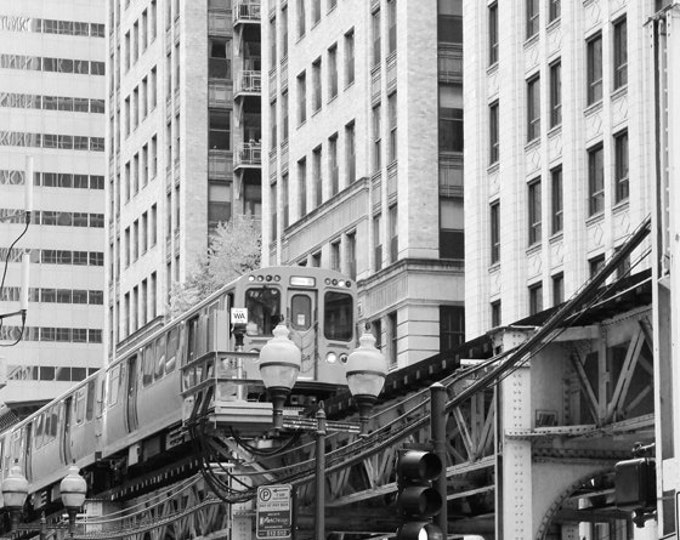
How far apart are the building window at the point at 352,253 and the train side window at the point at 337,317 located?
30882 millimetres

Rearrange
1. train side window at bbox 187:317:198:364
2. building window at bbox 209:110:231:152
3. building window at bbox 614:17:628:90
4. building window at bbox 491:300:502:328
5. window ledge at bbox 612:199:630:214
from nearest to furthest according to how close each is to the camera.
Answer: train side window at bbox 187:317:198:364 < window ledge at bbox 612:199:630:214 < building window at bbox 614:17:628:90 < building window at bbox 491:300:502:328 < building window at bbox 209:110:231:152

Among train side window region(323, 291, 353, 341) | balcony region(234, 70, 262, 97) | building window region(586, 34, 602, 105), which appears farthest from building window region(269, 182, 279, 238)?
train side window region(323, 291, 353, 341)

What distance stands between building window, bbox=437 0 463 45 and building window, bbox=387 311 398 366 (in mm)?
9757

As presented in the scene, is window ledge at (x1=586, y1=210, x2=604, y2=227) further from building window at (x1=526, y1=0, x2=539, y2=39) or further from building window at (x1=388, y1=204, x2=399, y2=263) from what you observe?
building window at (x1=388, y1=204, x2=399, y2=263)

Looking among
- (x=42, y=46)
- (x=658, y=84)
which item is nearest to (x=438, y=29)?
(x=658, y=84)

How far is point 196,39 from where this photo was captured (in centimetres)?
10269

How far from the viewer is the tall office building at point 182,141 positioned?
331 feet

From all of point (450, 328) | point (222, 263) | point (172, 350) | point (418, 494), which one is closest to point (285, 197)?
point (222, 263)

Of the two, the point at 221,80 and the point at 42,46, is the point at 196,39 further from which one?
the point at 42,46

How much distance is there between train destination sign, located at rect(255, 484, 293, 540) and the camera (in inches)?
1061

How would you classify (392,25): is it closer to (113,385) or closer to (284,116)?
(284,116)

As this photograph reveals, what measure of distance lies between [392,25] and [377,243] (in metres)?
7.73

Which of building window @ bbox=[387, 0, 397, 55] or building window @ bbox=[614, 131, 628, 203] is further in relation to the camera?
building window @ bbox=[387, 0, 397, 55]

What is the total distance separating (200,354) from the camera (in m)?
42.7
